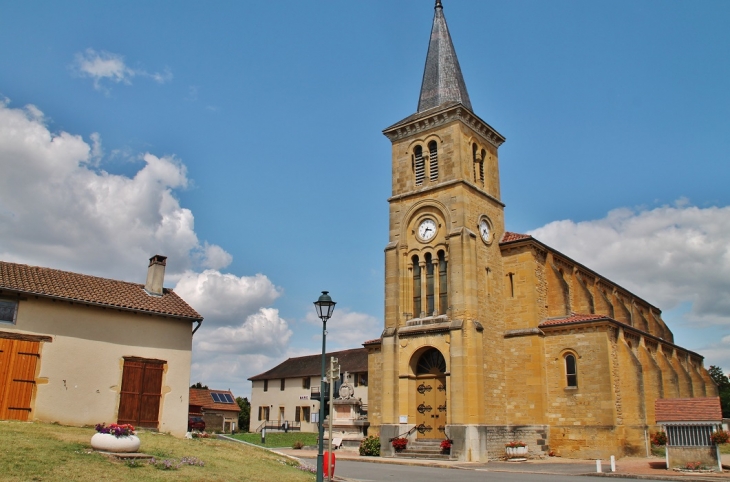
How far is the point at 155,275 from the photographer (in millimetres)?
26219

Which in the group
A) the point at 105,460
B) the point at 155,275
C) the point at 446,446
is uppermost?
the point at 155,275

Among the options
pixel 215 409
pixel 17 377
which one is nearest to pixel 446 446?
pixel 17 377

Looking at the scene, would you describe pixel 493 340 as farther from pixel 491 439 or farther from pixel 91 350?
pixel 91 350

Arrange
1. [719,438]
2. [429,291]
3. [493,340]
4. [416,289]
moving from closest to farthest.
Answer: [719,438] → [493,340] → [429,291] → [416,289]

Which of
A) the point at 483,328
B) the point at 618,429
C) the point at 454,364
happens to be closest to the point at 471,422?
the point at 454,364

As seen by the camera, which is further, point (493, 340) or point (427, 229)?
point (427, 229)

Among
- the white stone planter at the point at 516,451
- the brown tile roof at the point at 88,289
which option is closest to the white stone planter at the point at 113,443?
the brown tile roof at the point at 88,289

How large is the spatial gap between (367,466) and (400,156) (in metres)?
16.8

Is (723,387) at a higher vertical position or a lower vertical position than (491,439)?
higher

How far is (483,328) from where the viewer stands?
2925 cm

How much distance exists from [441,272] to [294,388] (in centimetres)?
3485

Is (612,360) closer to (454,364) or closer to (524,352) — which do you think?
(524,352)

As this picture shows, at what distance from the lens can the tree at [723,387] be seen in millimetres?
60594

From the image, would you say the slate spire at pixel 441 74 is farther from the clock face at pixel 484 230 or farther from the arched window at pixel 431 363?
the arched window at pixel 431 363
